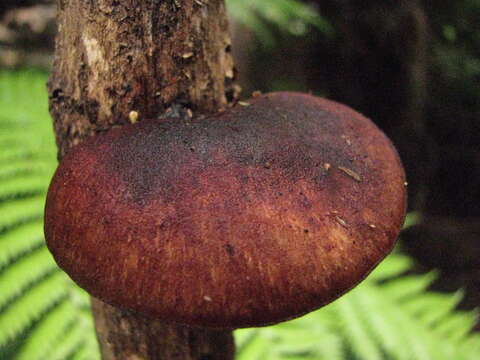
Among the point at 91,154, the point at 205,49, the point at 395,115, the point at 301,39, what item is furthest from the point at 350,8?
the point at 91,154

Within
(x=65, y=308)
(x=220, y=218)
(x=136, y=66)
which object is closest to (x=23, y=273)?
(x=65, y=308)

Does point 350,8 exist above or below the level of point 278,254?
above

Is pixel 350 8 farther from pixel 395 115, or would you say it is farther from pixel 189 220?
pixel 189 220

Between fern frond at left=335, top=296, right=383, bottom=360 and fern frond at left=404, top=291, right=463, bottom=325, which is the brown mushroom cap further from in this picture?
fern frond at left=404, top=291, right=463, bottom=325

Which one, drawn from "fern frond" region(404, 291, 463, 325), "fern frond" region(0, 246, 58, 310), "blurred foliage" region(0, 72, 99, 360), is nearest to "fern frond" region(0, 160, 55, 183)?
"blurred foliage" region(0, 72, 99, 360)

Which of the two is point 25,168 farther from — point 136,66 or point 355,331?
point 355,331

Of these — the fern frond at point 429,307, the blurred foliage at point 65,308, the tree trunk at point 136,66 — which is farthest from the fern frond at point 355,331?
the tree trunk at point 136,66
